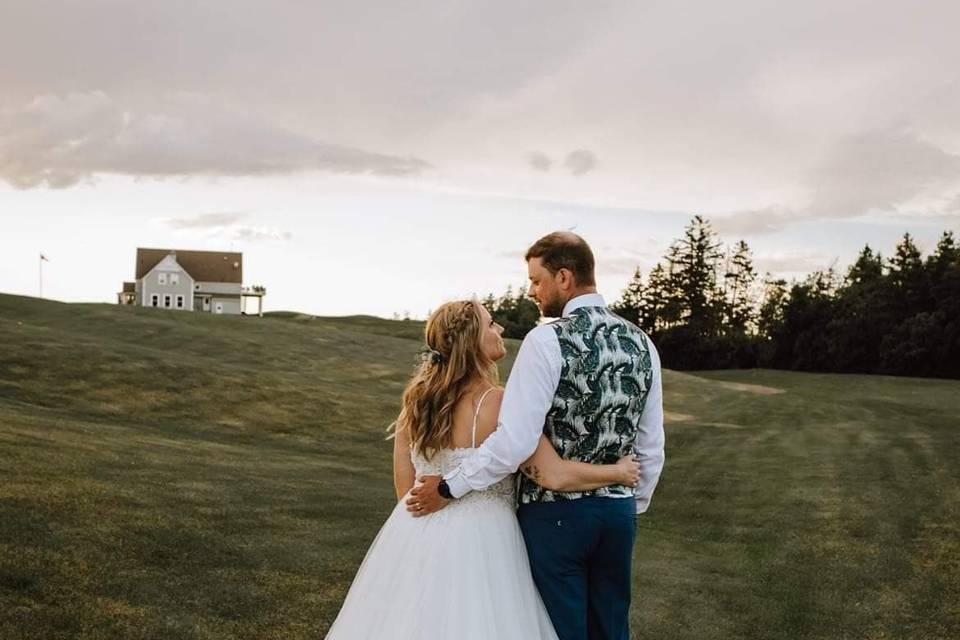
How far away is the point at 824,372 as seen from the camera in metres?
65.7

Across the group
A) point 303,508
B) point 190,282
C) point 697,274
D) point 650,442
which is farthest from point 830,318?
point 650,442

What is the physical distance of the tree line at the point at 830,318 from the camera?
5950 centimetres

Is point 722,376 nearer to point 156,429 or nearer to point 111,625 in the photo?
point 156,429

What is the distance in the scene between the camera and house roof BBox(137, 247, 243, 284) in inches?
3900

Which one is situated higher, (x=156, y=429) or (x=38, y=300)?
(x=38, y=300)

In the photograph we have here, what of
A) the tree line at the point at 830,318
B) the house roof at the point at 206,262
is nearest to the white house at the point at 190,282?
the house roof at the point at 206,262

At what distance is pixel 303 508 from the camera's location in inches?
566

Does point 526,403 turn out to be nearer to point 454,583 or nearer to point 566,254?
point 566,254

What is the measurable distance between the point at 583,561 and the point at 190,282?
99.0 meters

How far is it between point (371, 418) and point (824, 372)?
46.1m

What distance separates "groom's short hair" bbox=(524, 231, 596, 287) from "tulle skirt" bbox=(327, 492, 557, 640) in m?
1.30

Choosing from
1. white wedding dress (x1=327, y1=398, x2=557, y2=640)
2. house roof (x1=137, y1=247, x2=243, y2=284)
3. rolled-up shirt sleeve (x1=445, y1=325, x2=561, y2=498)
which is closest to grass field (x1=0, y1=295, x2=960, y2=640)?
white wedding dress (x1=327, y1=398, x2=557, y2=640)

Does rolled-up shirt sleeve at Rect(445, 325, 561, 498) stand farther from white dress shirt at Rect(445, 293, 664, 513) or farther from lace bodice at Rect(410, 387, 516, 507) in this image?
lace bodice at Rect(410, 387, 516, 507)

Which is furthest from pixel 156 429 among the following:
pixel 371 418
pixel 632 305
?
pixel 632 305
